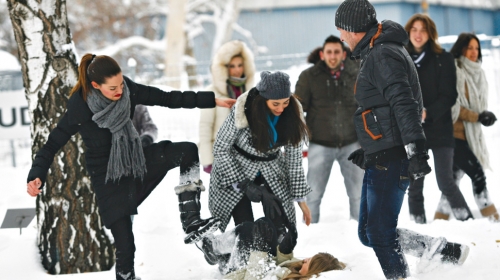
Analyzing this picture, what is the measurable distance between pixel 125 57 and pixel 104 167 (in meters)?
21.4

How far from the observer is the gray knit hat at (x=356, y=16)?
13.7ft

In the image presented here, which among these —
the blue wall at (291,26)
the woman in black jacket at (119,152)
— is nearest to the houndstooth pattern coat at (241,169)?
the woman in black jacket at (119,152)

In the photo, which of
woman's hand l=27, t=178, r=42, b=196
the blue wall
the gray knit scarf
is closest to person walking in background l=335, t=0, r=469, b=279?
the gray knit scarf

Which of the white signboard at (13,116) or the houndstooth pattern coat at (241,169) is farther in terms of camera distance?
the white signboard at (13,116)

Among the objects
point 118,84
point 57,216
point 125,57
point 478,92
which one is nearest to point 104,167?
point 118,84

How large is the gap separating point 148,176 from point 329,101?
2.37 metres

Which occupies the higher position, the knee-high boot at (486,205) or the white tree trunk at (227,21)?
the white tree trunk at (227,21)

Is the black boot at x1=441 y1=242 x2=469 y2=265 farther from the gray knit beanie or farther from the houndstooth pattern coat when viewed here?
the gray knit beanie

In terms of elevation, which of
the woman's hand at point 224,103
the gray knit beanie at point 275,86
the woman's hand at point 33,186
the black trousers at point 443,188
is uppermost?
the gray knit beanie at point 275,86

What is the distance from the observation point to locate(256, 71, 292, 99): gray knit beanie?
4789mm

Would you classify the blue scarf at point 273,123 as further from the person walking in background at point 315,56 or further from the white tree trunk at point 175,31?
the white tree trunk at point 175,31

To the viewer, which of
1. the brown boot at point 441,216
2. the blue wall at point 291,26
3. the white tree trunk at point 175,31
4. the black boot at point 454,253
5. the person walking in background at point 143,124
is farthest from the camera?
the blue wall at point 291,26

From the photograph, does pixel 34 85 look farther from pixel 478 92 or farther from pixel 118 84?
pixel 478 92

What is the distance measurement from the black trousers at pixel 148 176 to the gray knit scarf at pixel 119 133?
112mm
